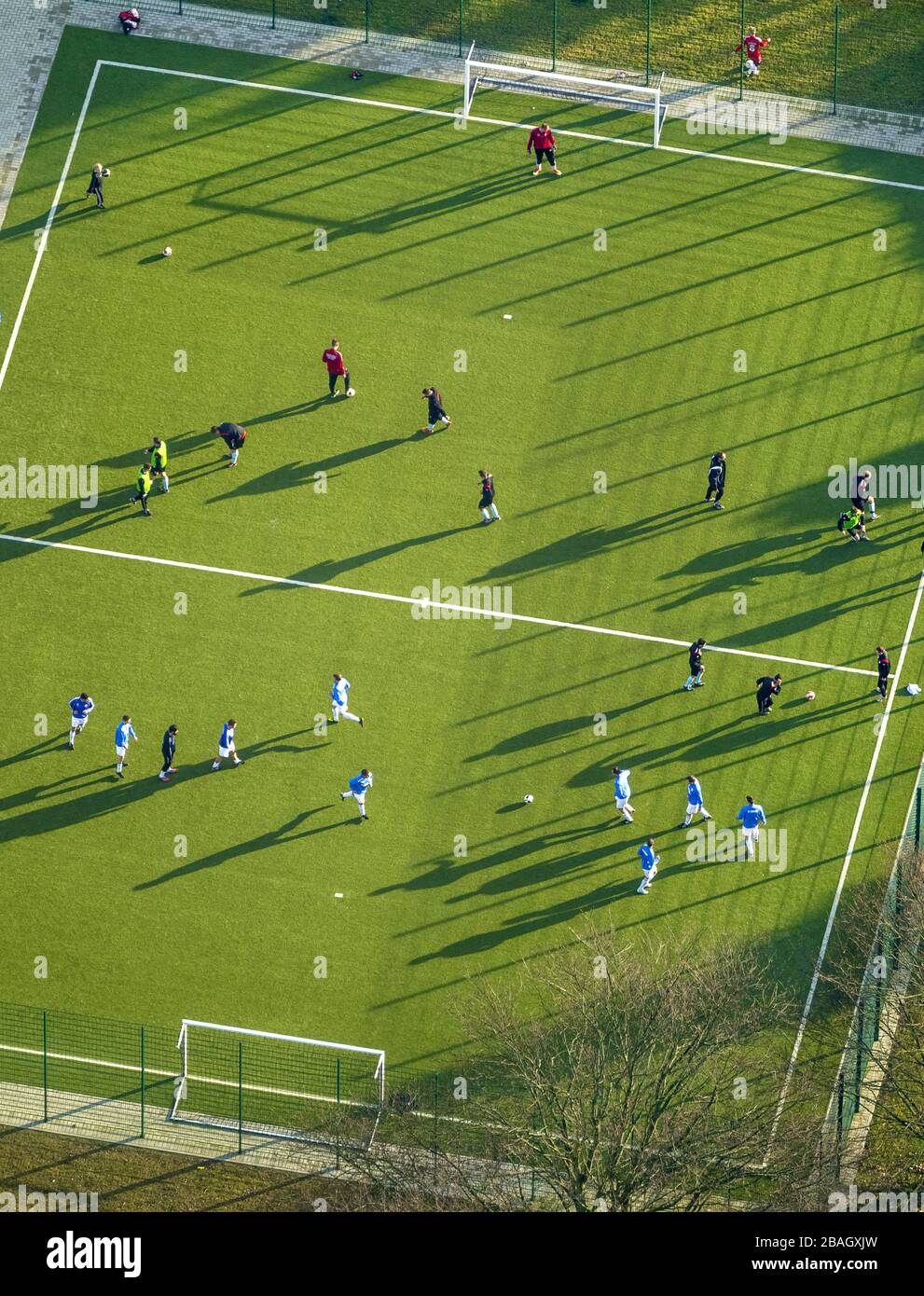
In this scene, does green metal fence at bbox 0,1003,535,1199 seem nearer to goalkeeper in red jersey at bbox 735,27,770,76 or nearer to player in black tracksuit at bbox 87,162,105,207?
player in black tracksuit at bbox 87,162,105,207

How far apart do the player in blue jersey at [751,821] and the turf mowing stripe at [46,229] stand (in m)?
21.5

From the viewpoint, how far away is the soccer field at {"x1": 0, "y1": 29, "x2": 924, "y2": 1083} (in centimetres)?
4947

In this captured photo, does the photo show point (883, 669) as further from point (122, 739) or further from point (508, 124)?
point (122, 739)

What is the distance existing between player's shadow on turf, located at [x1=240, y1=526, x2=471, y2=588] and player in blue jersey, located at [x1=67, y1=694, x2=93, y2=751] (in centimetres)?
473

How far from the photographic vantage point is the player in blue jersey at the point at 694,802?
1951 inches

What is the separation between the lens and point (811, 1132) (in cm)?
4481

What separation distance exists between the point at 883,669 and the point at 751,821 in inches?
203

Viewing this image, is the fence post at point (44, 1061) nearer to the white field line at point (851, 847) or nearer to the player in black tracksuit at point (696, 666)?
the white field line at point (851, 847)

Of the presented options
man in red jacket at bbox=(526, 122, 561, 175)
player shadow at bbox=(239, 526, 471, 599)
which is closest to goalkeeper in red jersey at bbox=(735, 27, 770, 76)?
man in red jacket at bbox=(526, 122, 561, 175)

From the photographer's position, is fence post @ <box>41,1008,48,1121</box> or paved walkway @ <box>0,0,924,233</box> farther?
paved walkway @ <box>0,0,924,233</box>

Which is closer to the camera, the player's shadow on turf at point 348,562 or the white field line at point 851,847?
the white field line at point 851,847

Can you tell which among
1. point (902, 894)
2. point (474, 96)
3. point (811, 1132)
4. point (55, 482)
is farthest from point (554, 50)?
point (811, 1132)

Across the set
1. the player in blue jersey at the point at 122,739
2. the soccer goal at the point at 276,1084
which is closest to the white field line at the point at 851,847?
the soccer goal at the point at 276,1084

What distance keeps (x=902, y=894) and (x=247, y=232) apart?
23776 millimetres
